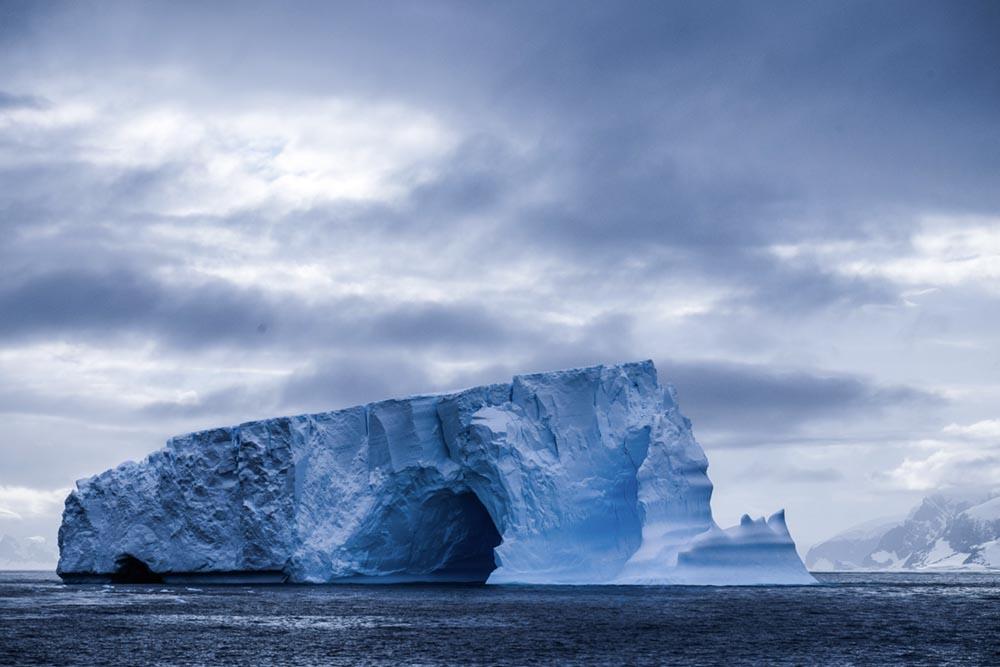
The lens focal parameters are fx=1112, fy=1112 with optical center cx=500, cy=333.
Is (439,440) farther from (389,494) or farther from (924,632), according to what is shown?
(924,632)

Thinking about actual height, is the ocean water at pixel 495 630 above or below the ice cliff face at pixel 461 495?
below

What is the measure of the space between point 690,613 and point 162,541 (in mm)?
21039

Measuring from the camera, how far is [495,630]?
67.4ft

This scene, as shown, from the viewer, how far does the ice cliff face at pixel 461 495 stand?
30.9m

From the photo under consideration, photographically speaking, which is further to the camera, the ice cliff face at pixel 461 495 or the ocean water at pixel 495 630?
the ice cliff face at pixel 461 495

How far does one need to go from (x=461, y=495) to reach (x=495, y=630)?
15.1 meters

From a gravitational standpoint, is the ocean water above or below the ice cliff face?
below

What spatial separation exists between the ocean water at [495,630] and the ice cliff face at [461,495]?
1.54 metres

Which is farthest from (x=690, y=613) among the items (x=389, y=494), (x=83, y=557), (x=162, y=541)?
(x=83, y=557)

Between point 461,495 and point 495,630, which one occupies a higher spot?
point 461,495

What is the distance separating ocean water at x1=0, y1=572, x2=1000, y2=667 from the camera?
16.7m

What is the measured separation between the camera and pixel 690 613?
24.4 metres

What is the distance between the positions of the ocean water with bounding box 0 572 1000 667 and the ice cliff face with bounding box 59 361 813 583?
1545mm

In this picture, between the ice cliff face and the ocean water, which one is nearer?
the ocean water
